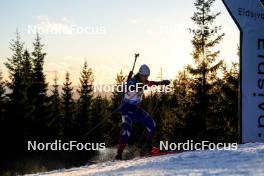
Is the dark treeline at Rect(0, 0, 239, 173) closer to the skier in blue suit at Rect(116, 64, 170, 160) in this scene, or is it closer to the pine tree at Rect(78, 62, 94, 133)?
the pine tree at Rect(78, 62, 94, 133)

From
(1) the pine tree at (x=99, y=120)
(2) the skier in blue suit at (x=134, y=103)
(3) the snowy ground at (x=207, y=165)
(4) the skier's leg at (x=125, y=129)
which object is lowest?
(1) the pine tree at (x=99, y=120)

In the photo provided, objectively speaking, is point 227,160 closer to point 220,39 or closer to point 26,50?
point 220,39

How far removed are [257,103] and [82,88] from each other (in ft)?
177

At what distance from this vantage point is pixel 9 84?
4544 centimetres

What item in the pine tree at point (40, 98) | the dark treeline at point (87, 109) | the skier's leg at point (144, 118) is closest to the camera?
the skier's leg at point (144, 118)

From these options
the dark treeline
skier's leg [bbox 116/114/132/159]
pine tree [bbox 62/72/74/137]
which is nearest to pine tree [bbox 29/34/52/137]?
the dark treeline

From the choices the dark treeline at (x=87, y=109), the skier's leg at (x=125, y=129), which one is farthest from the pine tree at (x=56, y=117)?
the skier's leg at (x=125, y=129)

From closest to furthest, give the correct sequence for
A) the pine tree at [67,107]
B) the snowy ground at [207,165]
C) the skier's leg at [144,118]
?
the snowy ground at [207,165], the skier's leg at [144,118], the pine tree at [67,107]

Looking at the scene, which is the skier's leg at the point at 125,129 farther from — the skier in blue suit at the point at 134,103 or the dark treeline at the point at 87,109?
the dark treeline at the point at 87,109

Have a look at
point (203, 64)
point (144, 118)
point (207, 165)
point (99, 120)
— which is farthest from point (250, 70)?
point (99, 120)

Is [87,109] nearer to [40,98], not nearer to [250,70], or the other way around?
[40,98]

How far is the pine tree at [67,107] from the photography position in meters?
61.4

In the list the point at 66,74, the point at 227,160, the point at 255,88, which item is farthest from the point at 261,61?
the point at 66,74

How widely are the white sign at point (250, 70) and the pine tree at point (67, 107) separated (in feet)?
167
